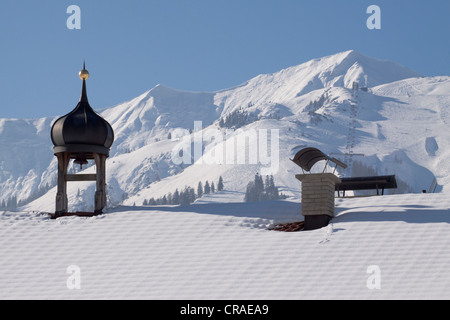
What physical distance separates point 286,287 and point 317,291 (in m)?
1.01

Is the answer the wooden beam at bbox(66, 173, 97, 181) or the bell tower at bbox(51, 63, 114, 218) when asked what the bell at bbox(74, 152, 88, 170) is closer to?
the bell tower at bbox(51, 63, 114, 218)

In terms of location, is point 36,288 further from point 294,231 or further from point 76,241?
point 294,231

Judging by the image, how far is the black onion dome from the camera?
123ft

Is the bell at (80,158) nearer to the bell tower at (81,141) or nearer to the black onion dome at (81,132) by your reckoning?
the bell tower at (81,141)

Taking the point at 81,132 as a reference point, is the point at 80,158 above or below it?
below

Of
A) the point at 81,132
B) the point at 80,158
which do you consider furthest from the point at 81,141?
the point at 80,158

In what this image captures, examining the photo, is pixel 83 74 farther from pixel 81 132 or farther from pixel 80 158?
pixel 80 158

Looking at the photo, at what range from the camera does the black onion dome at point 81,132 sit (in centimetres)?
3753

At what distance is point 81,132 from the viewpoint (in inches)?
1478

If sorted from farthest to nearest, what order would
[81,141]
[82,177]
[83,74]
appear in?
[83,74]
[82,177]
[81,141]

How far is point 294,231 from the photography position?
3169 centimetres

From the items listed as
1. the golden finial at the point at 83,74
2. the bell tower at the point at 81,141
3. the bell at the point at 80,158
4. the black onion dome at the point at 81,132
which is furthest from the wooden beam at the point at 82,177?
the golden finial at the point at 83,74

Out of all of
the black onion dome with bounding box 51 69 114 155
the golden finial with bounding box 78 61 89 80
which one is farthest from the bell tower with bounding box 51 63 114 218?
the golden finial with bounding box 78 61 89 80
